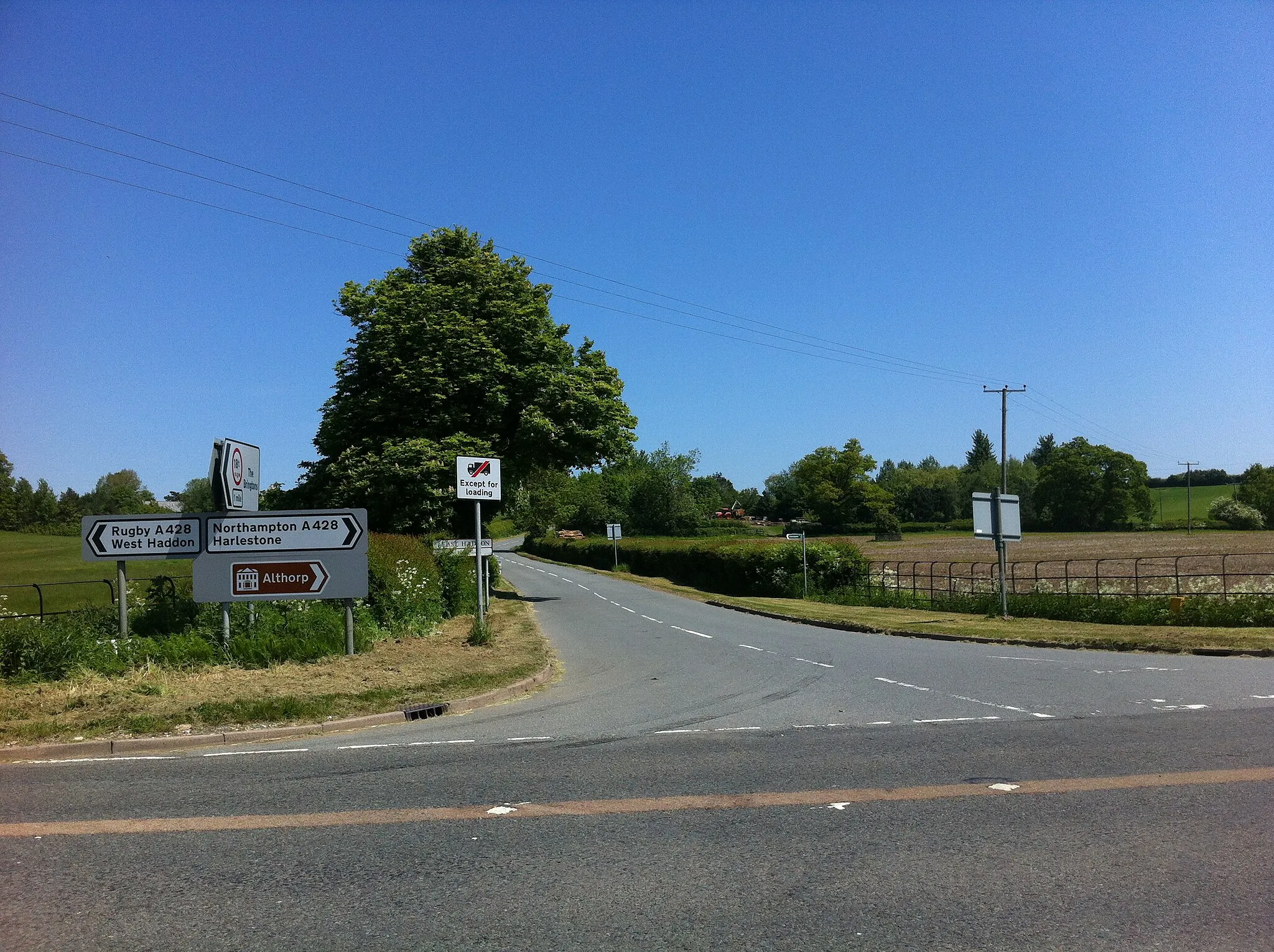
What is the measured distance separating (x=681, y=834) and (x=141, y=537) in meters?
11.7

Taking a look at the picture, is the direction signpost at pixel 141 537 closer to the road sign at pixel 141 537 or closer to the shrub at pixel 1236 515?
the road sign at pixel 141 537

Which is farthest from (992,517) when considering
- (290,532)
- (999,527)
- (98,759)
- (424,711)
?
(98,759)

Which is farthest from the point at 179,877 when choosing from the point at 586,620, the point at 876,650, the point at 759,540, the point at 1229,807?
the point at 759,540

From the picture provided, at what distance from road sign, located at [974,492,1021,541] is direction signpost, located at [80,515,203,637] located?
61.6 feet

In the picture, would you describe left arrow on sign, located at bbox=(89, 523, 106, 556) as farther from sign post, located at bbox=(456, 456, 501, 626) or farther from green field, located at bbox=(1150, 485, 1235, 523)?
green field, located at bbox=(1150, 485, 1235, 523)

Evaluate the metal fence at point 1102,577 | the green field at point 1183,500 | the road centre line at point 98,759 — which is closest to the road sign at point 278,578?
the road centre line at point 98,759

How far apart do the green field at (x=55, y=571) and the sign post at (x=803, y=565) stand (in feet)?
64.6

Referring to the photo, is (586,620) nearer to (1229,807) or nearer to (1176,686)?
(1176,686)

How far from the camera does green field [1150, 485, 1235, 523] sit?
117 meters

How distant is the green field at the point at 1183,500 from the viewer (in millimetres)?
116938

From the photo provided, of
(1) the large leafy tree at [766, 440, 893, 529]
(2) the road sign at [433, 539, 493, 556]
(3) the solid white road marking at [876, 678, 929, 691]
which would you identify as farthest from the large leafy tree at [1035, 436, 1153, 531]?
(3) the solid white road marking at [876, 678, 929, 691]

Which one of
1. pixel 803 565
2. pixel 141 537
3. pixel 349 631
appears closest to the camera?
pixel 141 537

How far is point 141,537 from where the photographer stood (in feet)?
46.9

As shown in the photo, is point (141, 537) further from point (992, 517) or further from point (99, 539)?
point (992, 517)
